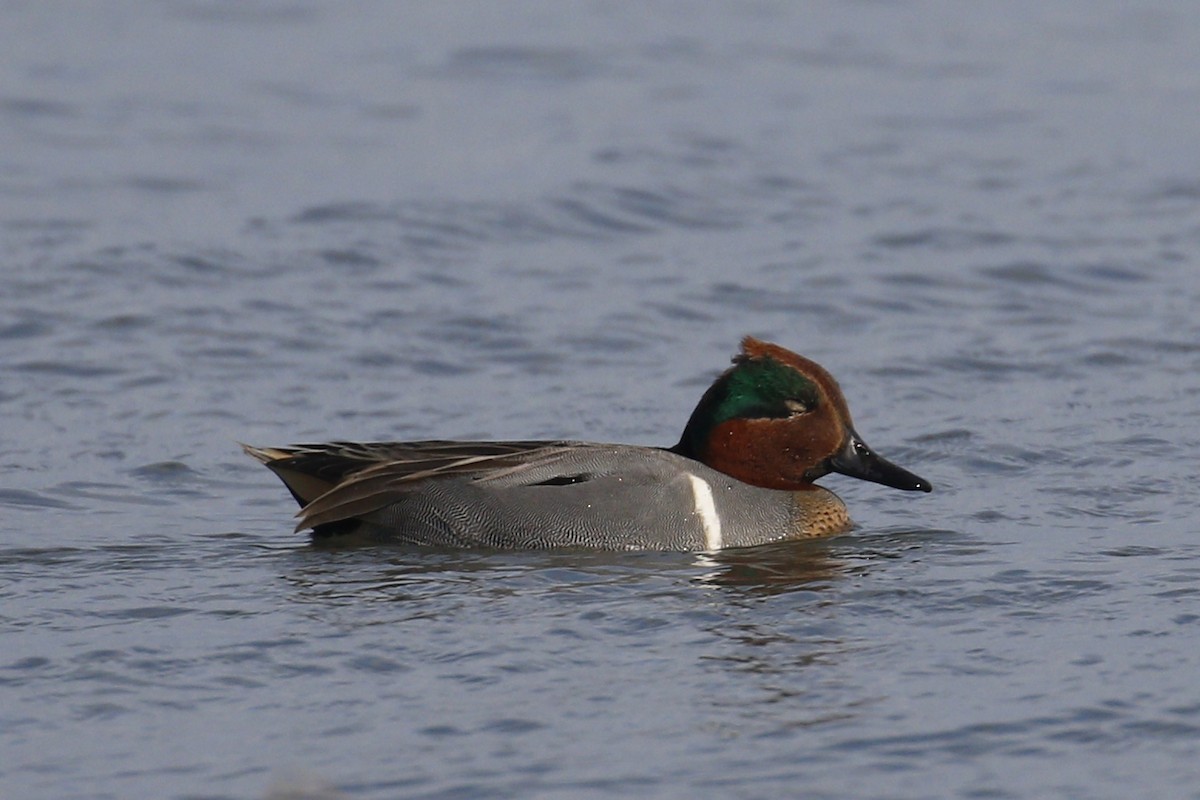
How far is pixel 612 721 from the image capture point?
773 centimetres

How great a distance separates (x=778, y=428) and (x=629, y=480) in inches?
36.4

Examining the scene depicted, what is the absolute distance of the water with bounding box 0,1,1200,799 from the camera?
768 cm

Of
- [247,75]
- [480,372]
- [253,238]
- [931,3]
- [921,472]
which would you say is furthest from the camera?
[931,3]

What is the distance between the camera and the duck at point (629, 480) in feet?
33.4

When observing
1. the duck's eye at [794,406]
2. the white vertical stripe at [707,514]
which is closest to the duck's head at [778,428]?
the duck's eye at [794,406]

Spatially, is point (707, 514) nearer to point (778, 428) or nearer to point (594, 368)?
point (778, 428)

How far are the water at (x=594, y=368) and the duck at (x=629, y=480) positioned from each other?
199 mm

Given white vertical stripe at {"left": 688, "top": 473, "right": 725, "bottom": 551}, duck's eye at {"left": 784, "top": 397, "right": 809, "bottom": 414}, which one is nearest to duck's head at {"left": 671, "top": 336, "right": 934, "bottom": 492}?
duck's eye at {"left": 784, "top": 397, "right": 809, "bottom": 414}

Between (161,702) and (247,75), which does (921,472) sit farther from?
(247,75)

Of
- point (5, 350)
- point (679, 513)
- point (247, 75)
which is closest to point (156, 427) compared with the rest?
point (5, 350)

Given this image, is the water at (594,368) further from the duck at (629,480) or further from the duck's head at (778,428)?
the duck's head at (778,428)

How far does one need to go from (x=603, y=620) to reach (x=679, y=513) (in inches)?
56.8

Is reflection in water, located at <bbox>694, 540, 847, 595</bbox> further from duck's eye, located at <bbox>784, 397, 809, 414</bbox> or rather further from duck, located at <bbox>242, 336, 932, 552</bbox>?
duck's eye, located at <bbox>784, 397, 809, 414</bbox>

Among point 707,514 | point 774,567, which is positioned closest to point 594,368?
point 707,514
